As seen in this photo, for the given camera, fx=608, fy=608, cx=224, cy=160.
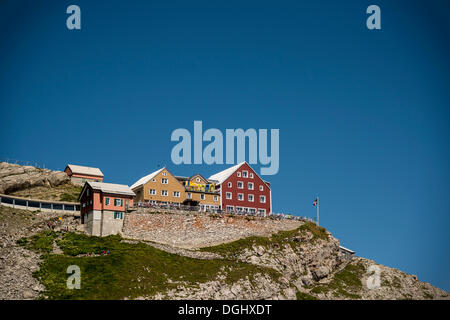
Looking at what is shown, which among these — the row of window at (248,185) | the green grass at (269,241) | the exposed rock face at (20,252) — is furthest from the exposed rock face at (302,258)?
the exposed rock face at (20,252)

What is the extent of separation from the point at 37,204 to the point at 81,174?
2965 centimetres

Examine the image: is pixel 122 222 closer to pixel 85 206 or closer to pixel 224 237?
pixel 85 206

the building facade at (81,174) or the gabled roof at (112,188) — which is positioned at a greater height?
the building facade at (81,174)

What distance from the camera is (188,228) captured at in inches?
4119

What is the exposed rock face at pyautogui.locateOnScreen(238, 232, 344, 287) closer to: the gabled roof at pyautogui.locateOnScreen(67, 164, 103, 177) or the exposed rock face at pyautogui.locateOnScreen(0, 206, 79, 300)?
the exposed rock face at pyautogui.locateOnScreen(0, 206, 79, 300)

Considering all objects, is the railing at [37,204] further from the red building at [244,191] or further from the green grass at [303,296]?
the green grass at [303,296]

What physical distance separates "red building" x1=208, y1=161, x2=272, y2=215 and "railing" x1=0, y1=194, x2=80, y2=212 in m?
29.1

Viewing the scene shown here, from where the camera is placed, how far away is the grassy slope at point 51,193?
113375 mm

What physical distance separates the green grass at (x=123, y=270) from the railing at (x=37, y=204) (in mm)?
9208

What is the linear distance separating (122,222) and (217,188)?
24644mm

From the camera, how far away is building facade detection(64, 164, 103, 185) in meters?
132

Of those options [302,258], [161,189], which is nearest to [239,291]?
[302,258]
